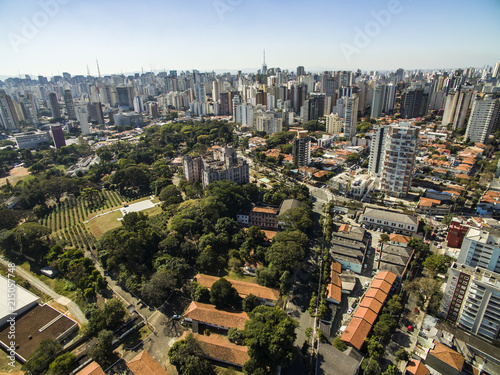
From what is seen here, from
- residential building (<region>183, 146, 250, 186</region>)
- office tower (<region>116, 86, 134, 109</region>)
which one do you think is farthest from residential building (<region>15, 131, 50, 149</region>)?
residential building (<region>183, 146, 250, 186</region>)

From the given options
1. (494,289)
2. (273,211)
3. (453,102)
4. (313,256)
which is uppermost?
(453,102)

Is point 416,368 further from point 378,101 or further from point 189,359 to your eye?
point 378,101

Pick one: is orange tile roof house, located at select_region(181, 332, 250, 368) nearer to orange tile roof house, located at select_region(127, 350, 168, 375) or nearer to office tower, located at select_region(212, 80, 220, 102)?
orange tile roof house, located at select_region(127, 350, 168, 375)

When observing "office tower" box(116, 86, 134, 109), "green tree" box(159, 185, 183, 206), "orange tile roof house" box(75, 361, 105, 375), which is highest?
→ "office tower" box(116, 86, 134, 109)

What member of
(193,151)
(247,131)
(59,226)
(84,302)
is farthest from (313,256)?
(247,131)

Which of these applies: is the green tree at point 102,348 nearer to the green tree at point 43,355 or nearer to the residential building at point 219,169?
the green tree at point 43,355

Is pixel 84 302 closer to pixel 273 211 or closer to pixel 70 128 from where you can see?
pixel 273 211
